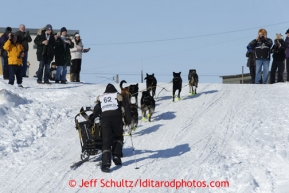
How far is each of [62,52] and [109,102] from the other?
9523mm

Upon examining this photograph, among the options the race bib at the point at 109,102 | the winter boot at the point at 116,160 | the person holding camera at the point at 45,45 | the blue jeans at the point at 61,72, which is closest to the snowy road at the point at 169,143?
the winter boot at the point at 116,160

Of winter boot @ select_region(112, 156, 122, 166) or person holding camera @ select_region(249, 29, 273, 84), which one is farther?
person holding camera @ select_region(249, 29, 273, 84)

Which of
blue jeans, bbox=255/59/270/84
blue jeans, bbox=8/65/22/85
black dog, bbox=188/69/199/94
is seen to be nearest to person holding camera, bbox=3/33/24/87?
blue jeans, bbox=8/65/22/85

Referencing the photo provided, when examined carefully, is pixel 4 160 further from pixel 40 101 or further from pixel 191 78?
pixel 191 78

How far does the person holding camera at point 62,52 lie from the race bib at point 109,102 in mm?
9111

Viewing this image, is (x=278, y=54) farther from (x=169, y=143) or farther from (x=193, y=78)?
(x=169, y=143)

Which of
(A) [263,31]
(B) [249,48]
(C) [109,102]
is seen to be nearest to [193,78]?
(A) [263,31]

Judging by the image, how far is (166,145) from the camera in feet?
38.4

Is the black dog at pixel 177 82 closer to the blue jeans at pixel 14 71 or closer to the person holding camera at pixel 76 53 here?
the blue jeans at pixel 14 71

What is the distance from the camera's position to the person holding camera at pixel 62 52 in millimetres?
19234

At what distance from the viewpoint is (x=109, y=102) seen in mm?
10242

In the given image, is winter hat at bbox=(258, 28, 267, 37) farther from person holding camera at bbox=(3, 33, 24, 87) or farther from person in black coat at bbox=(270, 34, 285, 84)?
person holding camera at bbox=(3, 33, 24, 87)

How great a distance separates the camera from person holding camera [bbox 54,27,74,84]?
1923cm

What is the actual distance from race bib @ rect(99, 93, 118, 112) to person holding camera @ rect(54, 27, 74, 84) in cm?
911
